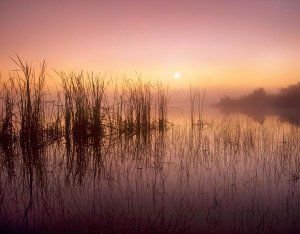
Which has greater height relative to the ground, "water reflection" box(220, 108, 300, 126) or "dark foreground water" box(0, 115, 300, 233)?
"water reflection" box(220, 108, 300, 126)

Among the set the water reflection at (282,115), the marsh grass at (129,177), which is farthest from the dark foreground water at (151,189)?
the water reflection at (282,115)

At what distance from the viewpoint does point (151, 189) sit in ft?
11.9

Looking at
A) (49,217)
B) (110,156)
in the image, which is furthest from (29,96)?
(49,217)

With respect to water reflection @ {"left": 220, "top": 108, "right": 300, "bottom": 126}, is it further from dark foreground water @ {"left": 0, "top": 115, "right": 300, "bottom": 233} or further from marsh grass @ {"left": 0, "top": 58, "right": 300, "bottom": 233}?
dark foreground water @ {"left": 0, "top": 115, "right": 300, "bottom": 233}

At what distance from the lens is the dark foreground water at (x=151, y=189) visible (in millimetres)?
2672

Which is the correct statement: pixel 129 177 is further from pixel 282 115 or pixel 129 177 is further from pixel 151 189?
pixel 282 115

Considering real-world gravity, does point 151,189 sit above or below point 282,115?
below

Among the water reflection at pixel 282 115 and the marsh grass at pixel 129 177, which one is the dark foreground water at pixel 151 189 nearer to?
the marsh grass at pixel 129 177

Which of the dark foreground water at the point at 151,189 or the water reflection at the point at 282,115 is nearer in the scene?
the dark foreground water at the point at 151,189

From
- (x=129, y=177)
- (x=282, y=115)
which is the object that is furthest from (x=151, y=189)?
(x=282, y=115)

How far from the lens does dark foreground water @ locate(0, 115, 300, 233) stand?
2.67 meters

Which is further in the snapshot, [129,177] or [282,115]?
[282,115]

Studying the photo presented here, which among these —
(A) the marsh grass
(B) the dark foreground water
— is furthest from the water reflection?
(B) the dark foreground water

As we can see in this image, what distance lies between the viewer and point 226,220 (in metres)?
2.75
